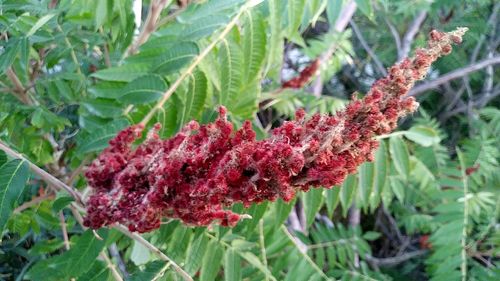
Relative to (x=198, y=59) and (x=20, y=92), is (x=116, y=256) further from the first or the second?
(x=198, y=59)

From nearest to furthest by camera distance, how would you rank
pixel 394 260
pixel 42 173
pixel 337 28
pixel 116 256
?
pixel 42 173 < pixel 116 256 < pixel 337 28 < pixel 394 260

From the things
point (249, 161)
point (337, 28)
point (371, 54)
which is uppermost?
point (249, 161)

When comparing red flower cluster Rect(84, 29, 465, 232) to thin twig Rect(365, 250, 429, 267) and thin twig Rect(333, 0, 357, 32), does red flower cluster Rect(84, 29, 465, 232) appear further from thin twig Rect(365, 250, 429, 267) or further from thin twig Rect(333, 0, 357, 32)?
thin twig Rect(365, 250, 429, 267)

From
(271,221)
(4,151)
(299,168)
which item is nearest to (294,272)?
(271,221)

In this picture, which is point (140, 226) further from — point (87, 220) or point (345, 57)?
point (345, 57)

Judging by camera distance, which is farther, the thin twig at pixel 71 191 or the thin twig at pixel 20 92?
the thin twig at pixel 20 92

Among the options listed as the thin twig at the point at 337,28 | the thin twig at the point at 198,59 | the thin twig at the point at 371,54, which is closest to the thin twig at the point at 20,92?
the thin twig at the point at 198,59

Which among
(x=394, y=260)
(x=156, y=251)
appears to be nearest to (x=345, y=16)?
(x=394, y=260)

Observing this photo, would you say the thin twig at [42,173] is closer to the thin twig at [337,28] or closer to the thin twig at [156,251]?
the thin twig at [156,251]
